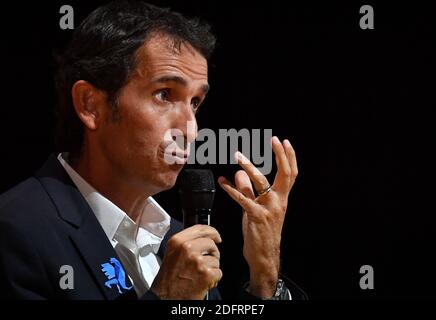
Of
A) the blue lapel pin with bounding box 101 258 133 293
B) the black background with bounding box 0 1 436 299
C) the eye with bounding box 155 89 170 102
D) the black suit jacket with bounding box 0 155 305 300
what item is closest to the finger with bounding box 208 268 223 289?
the black suit jacket with bounding box 0 155 305 300

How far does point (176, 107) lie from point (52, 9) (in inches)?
42.2

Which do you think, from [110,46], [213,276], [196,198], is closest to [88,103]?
[110,46]

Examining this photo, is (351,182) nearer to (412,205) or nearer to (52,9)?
(412,205)

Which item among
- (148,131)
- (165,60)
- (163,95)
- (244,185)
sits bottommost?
(244,185)

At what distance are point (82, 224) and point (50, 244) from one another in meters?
0.13

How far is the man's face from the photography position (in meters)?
1.85

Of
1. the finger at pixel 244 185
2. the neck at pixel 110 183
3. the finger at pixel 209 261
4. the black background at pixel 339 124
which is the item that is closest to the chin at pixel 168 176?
the neck at pixel 110 183

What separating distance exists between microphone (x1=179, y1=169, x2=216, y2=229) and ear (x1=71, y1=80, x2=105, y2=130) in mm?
340

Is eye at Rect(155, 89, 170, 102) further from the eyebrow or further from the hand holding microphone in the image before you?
the hand holding microphone

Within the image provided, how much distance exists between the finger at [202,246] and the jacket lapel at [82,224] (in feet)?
0.75

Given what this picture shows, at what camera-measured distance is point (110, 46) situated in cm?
→ 192

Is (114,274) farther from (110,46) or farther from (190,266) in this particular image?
(110,46)

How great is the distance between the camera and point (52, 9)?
2.67m
